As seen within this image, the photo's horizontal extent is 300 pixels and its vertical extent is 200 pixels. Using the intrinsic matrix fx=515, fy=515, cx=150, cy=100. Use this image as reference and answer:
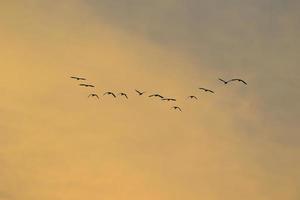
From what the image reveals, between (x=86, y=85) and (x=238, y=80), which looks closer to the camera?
(x=238, y=80)

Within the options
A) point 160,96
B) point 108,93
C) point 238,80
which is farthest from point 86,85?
point 238,80

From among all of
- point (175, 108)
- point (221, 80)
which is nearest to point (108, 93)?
point (175, 108)

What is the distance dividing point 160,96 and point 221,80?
13474mm

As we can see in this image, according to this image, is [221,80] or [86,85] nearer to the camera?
[221,80]

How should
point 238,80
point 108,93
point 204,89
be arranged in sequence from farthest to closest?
point 108,93 < point 204,89 < point 238,80

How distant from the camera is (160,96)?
312 feet

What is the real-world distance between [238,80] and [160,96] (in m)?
16.4

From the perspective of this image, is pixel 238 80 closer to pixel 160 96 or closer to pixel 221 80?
pixel 221 80

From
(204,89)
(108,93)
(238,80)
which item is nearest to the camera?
(238,80)

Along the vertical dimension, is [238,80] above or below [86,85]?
below

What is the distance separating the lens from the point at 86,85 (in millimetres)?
97562

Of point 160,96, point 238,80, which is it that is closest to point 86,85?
point 160,96

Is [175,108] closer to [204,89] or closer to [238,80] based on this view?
[204,89]

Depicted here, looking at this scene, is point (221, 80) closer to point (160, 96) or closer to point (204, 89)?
point (204, 89)
